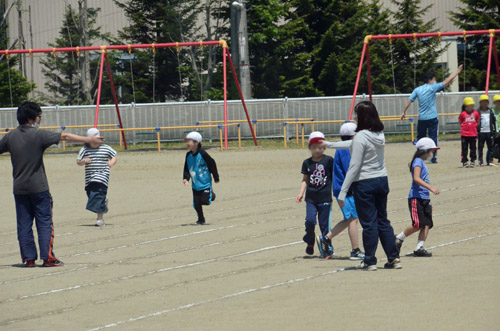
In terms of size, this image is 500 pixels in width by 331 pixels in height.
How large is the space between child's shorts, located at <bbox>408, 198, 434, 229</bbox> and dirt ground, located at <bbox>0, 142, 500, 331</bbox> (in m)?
0.39

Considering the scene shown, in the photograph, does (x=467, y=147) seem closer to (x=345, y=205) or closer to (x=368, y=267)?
(x=345, y=205)

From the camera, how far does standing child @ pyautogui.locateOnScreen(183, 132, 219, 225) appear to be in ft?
45.1

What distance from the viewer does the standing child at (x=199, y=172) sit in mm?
13742

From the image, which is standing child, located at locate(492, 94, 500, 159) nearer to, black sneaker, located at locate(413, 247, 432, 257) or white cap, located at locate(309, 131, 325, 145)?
black sneaker, located at locate(413, 247, 432, 257)

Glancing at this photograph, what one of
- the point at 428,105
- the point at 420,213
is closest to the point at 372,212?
the point at 420,213

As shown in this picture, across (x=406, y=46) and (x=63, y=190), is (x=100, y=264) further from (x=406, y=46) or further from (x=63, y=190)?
(x=406, y=46)

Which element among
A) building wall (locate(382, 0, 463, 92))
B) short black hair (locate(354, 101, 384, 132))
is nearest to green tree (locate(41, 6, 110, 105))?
building wall (locate(382, 0, 463, 92))

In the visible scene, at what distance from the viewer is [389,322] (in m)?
6.96

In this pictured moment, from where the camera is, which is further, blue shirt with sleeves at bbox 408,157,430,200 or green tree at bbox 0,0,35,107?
green tree at bbox 0,0,35,107

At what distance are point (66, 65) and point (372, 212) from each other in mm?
39405

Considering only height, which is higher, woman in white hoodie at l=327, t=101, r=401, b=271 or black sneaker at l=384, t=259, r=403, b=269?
woman in white hoodie at l=327, t=101, r=401, b=271

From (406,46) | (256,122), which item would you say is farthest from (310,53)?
(256,122)

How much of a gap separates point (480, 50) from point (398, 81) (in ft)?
12.3

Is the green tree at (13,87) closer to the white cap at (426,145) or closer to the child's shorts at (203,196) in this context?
the child's shorts at (203,196)
